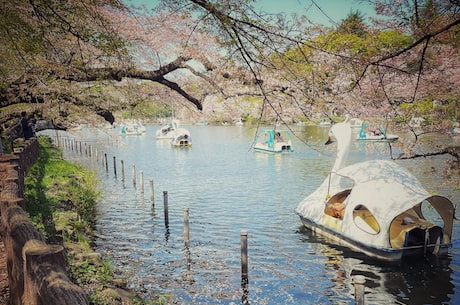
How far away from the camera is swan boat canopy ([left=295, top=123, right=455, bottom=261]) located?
10.4 m

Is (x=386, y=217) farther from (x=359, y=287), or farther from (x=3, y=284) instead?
(x=3, y=284)

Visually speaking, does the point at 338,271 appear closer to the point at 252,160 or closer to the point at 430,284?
the point at 430,284

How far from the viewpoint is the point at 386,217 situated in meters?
Answer: 10.3

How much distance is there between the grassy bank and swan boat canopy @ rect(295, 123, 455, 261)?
238 inches

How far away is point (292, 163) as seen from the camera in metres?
30.7

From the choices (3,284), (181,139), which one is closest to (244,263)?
(3,284)

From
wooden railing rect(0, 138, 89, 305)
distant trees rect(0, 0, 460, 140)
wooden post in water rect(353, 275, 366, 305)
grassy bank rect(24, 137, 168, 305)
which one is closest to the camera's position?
wooden railing rect(0, 138, 89, 305)

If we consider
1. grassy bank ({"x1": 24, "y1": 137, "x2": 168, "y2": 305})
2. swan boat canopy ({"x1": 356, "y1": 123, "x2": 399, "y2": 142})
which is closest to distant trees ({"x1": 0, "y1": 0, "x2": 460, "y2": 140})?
swan boat canopy ({"x1": 356, "y1": 123, "x2": 399, "y2": 142})

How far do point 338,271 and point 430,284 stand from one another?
7.38 feet

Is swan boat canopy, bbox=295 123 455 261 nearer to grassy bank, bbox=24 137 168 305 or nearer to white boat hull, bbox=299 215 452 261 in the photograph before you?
white boat hull, bbox=299 215 452 261

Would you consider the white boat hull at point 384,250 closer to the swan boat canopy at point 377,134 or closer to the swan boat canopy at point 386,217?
the swan boat canopy at point 386,217

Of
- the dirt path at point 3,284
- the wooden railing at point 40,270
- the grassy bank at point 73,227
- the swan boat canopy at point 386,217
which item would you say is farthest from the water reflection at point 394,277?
the wooden railing at point 40,270

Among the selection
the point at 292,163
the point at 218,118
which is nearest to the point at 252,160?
the point at 292,163

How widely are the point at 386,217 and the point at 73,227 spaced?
8.48 metres
